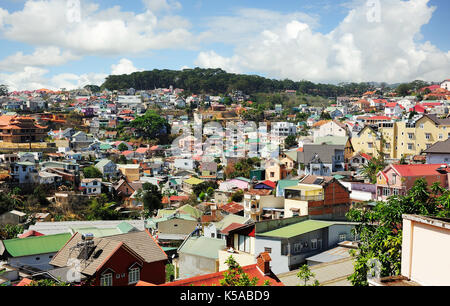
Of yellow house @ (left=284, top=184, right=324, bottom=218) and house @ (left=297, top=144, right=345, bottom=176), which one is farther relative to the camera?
house @ (left=297, top=144, right=345, bottom=176)

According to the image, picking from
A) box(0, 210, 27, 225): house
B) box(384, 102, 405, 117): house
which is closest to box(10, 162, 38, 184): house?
box(0, 210, 27, 225): house

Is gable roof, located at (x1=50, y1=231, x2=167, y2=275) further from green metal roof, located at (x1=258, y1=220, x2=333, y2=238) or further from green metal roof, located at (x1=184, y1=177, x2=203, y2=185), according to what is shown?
green metal roof, located at (x1=184, y1=177, x2=203, y2=185)

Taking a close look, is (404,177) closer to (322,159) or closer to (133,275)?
(322,159)

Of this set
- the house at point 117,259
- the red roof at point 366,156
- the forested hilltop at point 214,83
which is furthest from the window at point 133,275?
the forested hilltop at point 214,83

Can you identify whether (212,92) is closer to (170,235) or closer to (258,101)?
(258,101)

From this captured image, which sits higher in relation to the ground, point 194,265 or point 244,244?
point 244,244

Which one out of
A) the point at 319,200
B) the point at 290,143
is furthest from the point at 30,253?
the point at 290,143
